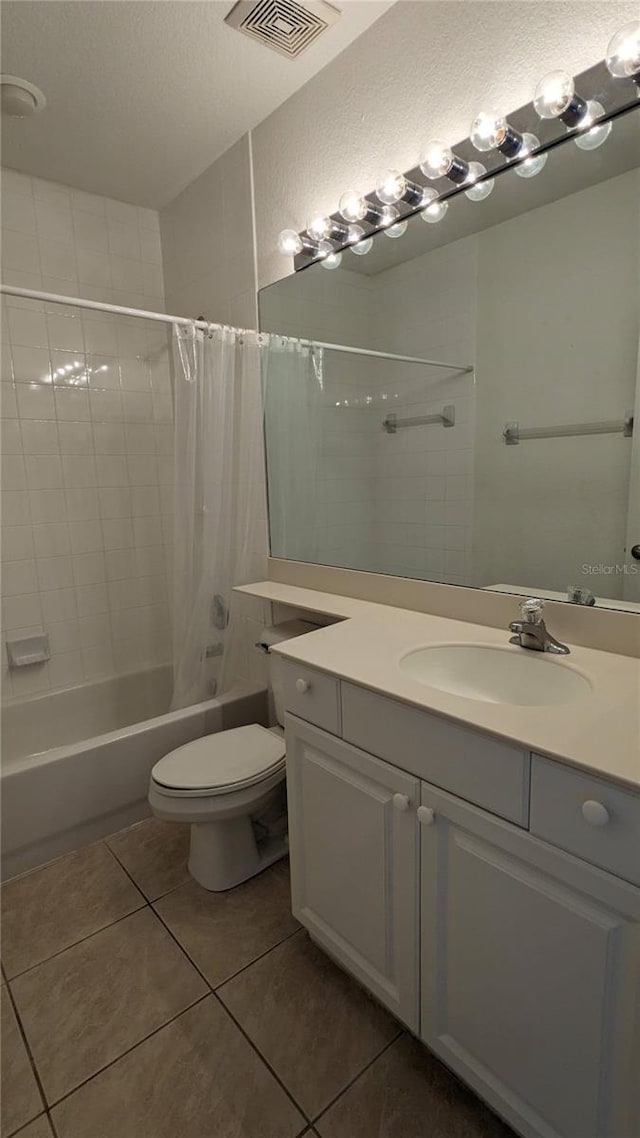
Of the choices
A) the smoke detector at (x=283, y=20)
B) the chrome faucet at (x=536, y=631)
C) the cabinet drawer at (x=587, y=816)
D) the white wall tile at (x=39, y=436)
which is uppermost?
the smoke detector at (x=283, y=20)

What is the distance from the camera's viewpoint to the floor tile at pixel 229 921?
1.41 m

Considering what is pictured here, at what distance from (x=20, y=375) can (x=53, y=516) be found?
600 mm

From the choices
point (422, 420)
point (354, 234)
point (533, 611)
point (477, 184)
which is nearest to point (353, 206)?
point (354, 234)

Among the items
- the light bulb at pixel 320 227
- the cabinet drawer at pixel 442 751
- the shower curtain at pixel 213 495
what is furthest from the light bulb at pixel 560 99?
the cabinet drawer at pixel 442 751

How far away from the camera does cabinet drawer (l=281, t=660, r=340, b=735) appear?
1.16 meters

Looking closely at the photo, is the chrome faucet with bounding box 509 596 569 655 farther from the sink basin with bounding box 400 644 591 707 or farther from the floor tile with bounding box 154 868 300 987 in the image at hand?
the floor tile with bounding box 154 868 300 987

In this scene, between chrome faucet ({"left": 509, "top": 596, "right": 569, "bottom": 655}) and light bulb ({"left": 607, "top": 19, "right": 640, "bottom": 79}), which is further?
chrome faucet ({"left": 509, "top": 596, "right": 569, "bottom": 655})

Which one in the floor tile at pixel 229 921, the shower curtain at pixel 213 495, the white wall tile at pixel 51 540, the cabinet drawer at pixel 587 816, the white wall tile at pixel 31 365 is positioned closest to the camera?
the cabinet drawer at pixel 587 816

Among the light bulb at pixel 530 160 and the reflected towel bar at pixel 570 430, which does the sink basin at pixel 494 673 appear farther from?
the light bulb at pixel 530 160

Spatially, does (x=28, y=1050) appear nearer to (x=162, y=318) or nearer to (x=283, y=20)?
(x=162, y=318)

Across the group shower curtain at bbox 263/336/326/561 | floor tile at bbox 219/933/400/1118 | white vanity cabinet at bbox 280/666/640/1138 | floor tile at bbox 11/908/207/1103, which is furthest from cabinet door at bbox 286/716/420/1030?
shower curtain at bbox 263/336/326/561

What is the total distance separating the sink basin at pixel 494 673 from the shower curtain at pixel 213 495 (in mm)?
1026

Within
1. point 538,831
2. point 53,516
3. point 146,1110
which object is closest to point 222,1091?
point 146,1110

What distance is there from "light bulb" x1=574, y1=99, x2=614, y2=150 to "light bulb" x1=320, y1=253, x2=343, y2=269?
782 millimetres
